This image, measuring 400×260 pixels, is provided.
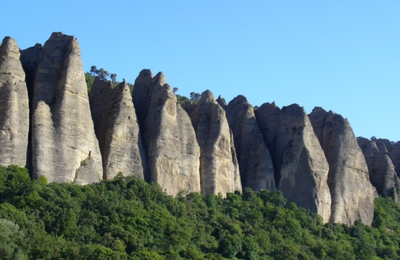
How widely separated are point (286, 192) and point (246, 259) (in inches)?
408

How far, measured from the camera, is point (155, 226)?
50062mm

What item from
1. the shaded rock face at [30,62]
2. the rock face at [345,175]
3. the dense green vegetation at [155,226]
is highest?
the shaded rock face at [30,62]

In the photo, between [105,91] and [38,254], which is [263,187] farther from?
[38,254]

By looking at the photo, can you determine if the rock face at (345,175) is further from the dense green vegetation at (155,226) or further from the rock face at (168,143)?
the rock face at (168,143)

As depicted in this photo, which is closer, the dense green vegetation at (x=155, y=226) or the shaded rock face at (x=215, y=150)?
the dense green vegetation at (x=155, y=226)

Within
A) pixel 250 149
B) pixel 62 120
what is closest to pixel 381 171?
pixel 250 149

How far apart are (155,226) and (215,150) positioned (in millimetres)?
9998

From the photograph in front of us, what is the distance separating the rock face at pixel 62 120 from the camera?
Result: 5034 centimetres

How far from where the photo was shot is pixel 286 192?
201 ft

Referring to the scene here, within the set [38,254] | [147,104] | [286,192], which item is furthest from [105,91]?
[38,254]

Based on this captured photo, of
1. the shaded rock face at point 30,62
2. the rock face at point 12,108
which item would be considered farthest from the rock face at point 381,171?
the rock face at point 12,108

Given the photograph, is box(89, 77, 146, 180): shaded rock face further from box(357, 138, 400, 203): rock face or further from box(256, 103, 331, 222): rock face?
box(357, 138, 400, 203): rock face

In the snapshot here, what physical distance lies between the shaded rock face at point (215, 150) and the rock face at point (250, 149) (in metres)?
1.52

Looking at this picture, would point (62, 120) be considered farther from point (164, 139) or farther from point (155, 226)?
point (155, 226)
